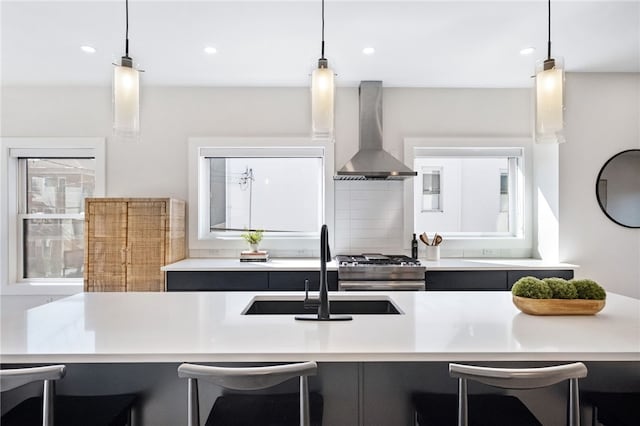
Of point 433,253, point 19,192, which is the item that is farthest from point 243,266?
point 19,192

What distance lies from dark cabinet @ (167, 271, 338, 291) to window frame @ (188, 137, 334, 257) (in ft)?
2.22

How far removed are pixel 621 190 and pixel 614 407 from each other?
2.93 metres

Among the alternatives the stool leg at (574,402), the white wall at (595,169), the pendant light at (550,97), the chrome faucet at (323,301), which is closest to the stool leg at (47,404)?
the chrome faucet at (323,301)

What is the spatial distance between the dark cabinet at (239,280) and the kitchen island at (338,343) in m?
1.28

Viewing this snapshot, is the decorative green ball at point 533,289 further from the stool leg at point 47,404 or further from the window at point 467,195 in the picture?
the window at point 467,195

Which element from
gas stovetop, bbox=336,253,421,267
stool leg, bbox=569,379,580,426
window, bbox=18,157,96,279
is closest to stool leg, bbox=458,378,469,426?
stool leg, bbox=569,379,580,426

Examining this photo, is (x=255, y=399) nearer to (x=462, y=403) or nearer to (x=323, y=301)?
(x=323, y=301)

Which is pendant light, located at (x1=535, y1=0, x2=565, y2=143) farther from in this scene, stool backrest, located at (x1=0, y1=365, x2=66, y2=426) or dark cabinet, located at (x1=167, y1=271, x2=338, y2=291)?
stool backrest, located at (x1=0, y1=365, x2=66, y2=426)

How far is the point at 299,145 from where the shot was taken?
383 cm

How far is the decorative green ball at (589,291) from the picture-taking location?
1.64m

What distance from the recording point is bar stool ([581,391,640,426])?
1345 millimetres

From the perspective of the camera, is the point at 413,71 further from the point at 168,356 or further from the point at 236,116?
the point at 168,356

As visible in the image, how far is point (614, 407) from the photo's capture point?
4.56 feet

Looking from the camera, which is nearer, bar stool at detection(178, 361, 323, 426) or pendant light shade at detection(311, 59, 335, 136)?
bar stool at detection(178, 361, 323, 426)
